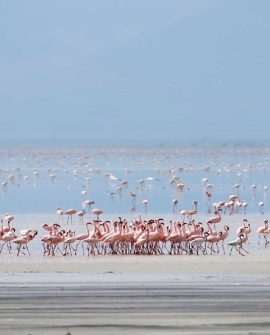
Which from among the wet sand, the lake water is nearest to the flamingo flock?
the wet sand

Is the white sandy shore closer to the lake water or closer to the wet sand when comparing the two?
the wet sand

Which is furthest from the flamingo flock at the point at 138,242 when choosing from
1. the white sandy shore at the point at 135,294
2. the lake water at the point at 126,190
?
the lake water at the point at 126,190

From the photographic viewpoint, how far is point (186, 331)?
408 inches

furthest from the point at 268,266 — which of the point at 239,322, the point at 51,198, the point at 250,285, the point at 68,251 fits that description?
the point at 51,198

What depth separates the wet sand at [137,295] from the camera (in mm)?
10672

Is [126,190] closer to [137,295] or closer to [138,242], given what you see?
[138,242]

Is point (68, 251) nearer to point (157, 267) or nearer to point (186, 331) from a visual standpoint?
point (157, 267)

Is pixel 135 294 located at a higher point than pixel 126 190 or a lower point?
higher

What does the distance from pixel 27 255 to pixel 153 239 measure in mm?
2081

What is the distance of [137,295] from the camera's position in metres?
12.9

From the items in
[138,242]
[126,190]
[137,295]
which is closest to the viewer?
[137,295]

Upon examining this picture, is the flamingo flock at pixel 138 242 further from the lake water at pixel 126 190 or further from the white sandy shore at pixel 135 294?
the lake water at pixel 126 190

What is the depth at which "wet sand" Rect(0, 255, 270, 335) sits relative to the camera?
35.0 feet

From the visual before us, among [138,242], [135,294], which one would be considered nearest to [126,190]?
[138,242]
